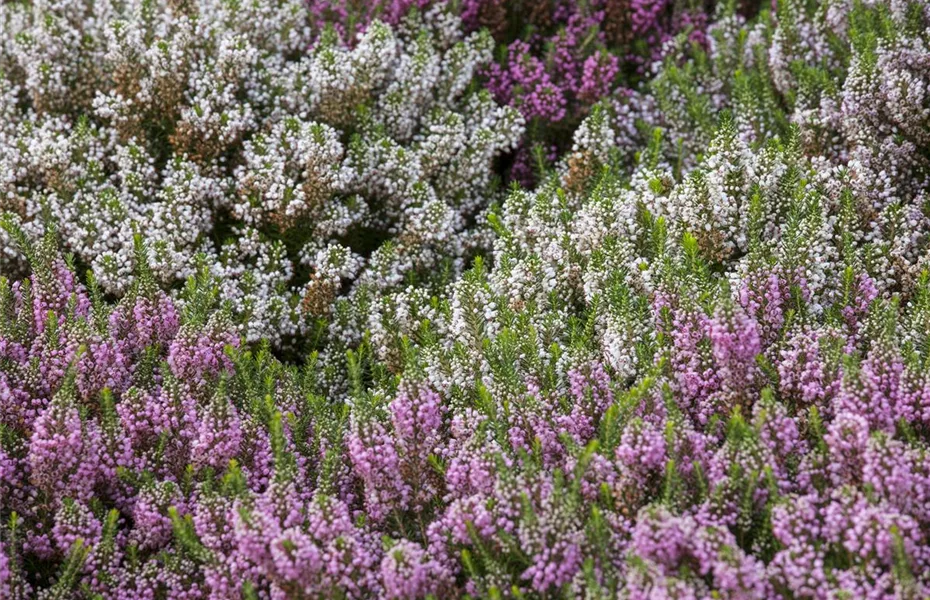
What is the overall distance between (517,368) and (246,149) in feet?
7.85

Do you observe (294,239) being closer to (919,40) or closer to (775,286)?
(775,286)

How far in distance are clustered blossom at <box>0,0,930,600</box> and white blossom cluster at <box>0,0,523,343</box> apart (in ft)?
0.11

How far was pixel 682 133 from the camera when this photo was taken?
6836 mm

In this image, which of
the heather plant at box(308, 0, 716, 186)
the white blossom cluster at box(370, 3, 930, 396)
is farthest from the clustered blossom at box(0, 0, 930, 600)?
the heather plant at box(308, 0, 716, 186)

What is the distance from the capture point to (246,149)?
20.6 ft

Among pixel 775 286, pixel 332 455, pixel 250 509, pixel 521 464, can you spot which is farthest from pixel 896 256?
pixel 250 509

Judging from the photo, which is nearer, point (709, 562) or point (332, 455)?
point (709, 562)

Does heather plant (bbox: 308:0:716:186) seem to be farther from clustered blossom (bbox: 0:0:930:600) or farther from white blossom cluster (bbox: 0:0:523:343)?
clustered blossom (bbox: 0:0:930:600)

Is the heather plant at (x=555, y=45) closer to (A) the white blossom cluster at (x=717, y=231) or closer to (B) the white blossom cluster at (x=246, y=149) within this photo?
(B) the white blossom cluster at (x=246, y=149)

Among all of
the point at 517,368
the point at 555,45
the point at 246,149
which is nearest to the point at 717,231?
the point at 517,368

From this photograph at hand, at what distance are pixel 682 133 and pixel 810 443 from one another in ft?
9.73

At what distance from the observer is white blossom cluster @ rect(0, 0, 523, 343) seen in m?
5.93

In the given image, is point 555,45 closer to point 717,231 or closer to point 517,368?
point 717,231

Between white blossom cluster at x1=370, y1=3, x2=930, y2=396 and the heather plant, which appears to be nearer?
white blossom cluster at x1=370, y1=3, x2=930, y2=396
